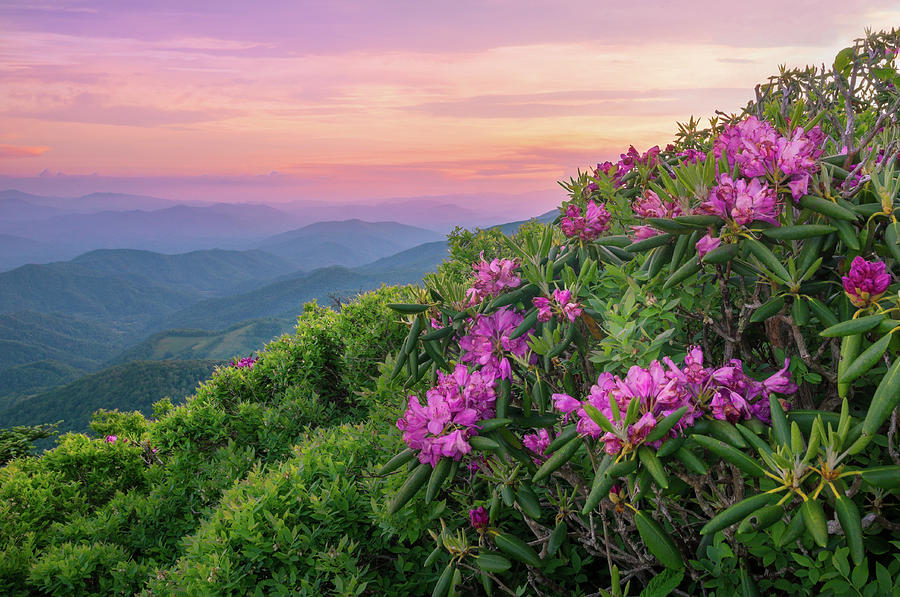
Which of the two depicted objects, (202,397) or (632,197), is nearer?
(632,197)

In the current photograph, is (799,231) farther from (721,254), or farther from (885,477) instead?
(885,477)

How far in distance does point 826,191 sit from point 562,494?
1.49m

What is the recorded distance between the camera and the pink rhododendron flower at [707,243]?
57.9 inches

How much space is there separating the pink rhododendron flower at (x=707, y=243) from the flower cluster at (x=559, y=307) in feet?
1.42

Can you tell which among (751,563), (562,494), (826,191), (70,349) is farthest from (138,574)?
(70,349)

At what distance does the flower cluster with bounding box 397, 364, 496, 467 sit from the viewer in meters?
1.60

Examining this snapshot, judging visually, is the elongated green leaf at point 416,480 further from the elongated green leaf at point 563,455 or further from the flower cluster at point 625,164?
the flower cluster at point 625,164

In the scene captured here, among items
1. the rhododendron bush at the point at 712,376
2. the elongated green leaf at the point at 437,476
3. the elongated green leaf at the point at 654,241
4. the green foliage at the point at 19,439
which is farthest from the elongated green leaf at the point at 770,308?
the green foliage at the point at 19,439

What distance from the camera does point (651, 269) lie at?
65.2 inches

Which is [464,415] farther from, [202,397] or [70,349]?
[70,349]

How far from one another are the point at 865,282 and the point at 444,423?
1159mm

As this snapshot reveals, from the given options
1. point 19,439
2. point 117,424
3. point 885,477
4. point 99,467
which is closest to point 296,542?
point 885,477

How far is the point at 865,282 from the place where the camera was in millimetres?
1246

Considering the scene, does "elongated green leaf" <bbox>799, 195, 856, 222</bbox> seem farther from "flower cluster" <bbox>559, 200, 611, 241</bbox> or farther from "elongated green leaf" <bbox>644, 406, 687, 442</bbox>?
"flower cluster" <bbox>559, 200, 611, 241</bbox>
